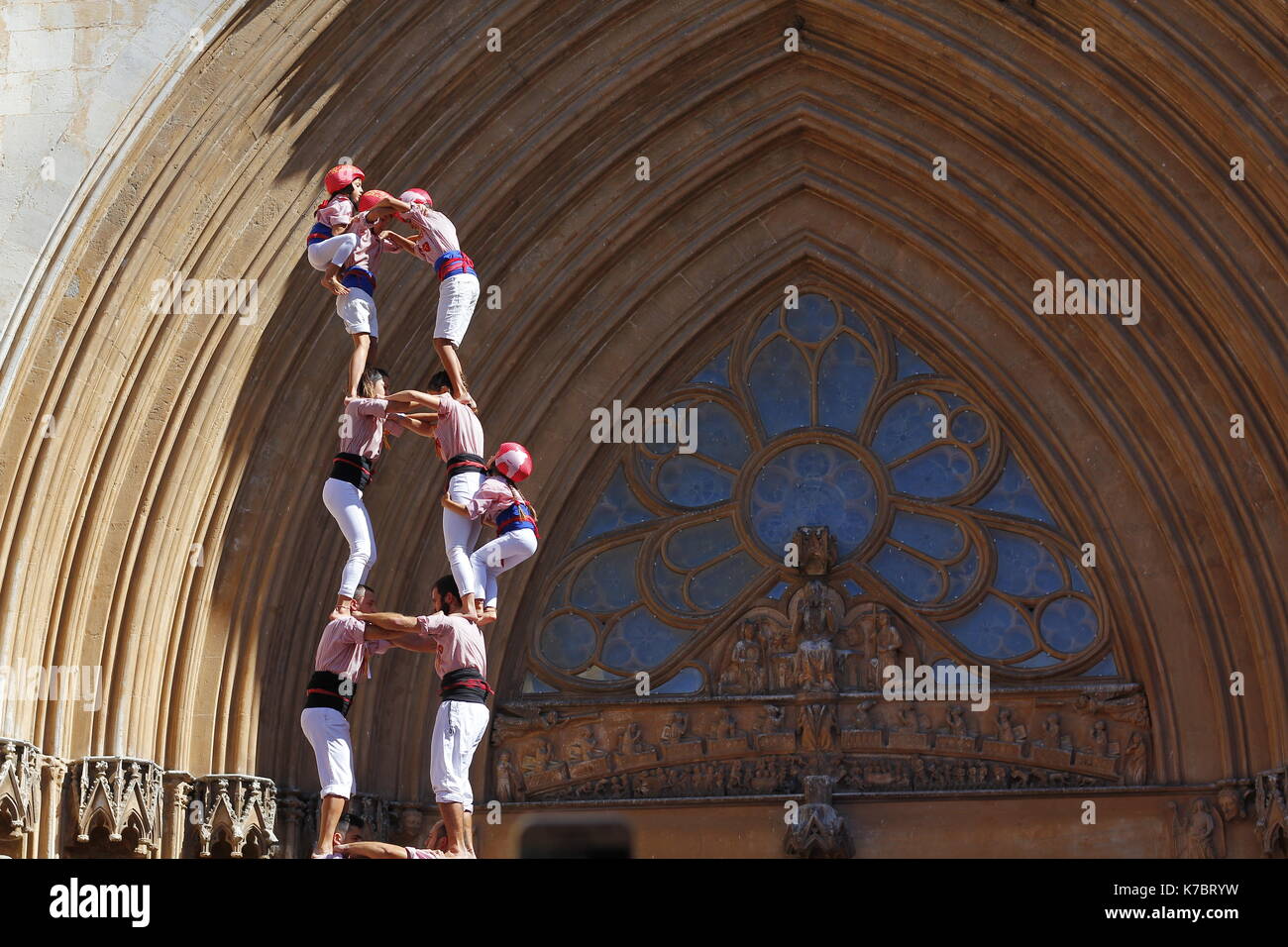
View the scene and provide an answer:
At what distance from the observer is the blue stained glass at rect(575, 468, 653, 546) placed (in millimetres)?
15102

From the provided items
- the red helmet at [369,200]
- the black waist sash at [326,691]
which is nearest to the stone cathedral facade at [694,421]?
the red helmet at [369,200]

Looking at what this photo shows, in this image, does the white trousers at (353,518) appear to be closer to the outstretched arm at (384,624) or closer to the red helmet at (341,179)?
the outstretched arm at (384,624)

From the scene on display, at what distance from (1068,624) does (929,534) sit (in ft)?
3.69

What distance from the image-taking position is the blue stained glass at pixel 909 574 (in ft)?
47.8

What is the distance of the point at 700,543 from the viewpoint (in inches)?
591

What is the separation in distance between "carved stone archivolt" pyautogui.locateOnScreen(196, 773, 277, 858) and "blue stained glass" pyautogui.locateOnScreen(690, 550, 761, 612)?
3302mm

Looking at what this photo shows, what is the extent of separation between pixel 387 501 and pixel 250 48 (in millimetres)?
3108

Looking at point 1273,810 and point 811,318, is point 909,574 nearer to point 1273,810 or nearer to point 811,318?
point 811,318

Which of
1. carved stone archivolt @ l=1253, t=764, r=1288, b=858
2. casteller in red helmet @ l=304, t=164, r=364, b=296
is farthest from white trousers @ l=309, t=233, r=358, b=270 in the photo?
carved stone archivolt @ l=1253, t=764, r=1288, b=858
